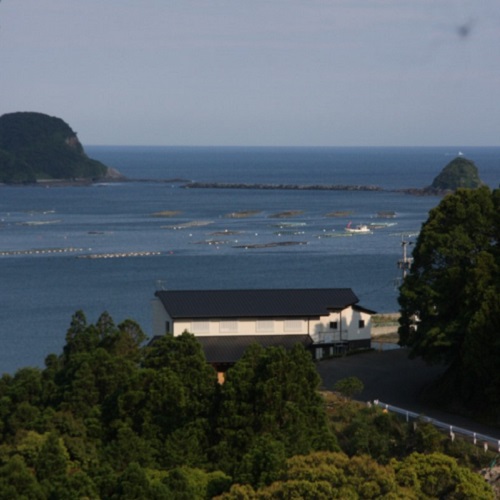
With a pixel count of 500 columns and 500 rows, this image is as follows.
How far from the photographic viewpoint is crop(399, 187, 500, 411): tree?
910 inches

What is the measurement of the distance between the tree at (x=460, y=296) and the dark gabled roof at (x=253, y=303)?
285 centimetres

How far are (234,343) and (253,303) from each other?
1553 mm

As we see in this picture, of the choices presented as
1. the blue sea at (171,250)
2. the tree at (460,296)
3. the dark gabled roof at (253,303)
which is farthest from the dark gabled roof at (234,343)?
the blue sea at (171,250)

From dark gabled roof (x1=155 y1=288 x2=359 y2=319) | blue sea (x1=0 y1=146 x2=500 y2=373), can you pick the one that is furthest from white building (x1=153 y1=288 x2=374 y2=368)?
blue sea (x1=0 y1=146 x2=500 y2=373)

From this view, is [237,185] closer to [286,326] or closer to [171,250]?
[171,250]

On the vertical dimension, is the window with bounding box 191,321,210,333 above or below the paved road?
above

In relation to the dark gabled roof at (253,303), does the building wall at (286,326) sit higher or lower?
lower

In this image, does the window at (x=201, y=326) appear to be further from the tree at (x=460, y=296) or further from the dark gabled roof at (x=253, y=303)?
the tree at (x=460, y=296)

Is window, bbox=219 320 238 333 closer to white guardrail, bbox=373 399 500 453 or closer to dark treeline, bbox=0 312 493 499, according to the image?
dark treeline, bbox=0 312 493 499

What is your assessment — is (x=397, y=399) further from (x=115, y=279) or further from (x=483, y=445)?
(x=115, y=279)

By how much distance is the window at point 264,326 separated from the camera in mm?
29812

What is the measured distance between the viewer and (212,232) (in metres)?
89.2

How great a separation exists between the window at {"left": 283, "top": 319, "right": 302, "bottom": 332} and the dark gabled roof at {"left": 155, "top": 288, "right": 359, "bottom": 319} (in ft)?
0.70

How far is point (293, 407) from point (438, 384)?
5.74 metres
